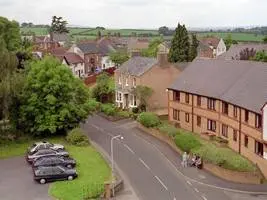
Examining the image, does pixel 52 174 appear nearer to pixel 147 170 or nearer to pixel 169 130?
pixel 147 170

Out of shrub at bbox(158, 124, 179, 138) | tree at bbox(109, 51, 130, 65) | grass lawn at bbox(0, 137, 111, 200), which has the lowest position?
grass lawn at bbox(0, 137, 111, 200)

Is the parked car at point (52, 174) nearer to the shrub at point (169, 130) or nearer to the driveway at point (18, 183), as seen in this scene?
the driveway at point (18, 183)

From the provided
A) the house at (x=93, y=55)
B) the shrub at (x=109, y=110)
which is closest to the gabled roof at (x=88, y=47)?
the house at (x=93, y=55)

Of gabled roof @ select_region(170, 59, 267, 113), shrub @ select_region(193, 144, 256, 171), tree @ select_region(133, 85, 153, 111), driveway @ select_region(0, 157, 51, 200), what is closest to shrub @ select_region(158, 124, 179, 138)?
gabled roof @ select_region(170, 59, 267, 113)


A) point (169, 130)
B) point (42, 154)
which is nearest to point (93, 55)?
point (169, 130)

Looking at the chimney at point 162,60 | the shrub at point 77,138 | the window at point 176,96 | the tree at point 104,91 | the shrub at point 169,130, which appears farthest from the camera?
the tree at point 104,91

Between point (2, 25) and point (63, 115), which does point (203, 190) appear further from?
point (2, 25)

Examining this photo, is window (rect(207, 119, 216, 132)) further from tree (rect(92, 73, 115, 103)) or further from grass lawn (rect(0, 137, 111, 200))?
tree (rect(92, 73, 115, 103))
